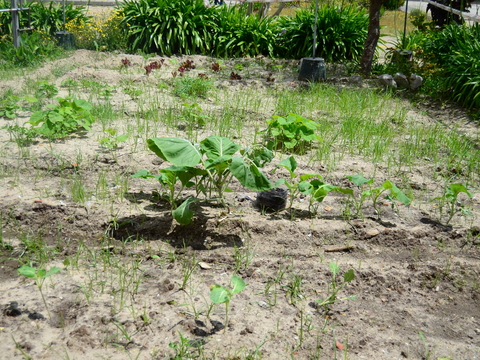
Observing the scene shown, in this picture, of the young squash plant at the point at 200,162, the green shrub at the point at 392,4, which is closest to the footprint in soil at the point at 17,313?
the young squash plant at the point at 200,162

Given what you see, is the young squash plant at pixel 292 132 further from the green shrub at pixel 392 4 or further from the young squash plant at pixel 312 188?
the green shrub at pixel 392 4

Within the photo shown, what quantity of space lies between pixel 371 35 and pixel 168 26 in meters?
3.83

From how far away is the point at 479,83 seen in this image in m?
7.00

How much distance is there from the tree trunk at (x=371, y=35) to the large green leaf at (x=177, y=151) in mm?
6048

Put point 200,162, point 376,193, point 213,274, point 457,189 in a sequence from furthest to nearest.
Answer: point 376,193 < point 457,189 < point 200,162 < point 213,274

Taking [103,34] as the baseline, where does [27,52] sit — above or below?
below

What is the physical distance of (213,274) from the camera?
3043 mm

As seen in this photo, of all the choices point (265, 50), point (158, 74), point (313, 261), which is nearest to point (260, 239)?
point (313, 261)

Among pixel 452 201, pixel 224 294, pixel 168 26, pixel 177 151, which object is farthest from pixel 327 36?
pixel 224 294

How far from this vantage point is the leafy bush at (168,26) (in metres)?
9.62

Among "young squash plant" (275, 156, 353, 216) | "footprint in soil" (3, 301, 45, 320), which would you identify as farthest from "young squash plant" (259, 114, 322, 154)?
"footprint in soil" (3, 301, 45, 320)

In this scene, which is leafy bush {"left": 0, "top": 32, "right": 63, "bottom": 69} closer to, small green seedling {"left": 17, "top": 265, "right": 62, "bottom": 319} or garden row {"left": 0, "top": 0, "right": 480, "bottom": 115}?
garden row {"left": 0, "top": 0, "right": 480, "bottom": 115}

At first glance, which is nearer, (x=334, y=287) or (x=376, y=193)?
(x=334, y=287)

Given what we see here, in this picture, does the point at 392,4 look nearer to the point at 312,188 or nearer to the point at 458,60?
the point at 458,60
